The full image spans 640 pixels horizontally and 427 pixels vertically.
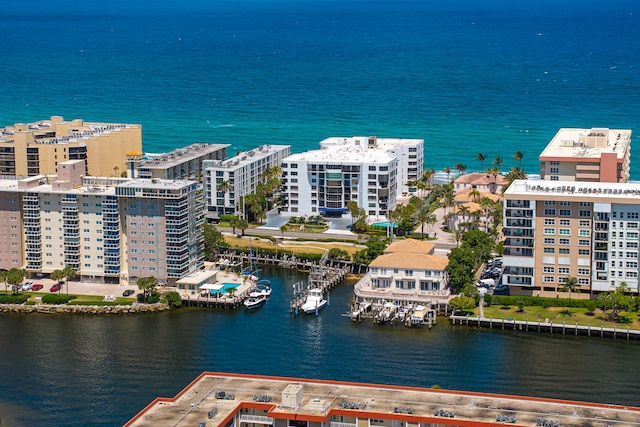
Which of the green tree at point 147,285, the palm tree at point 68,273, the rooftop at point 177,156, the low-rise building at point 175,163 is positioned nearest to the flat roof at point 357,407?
the green tree at point 147,285

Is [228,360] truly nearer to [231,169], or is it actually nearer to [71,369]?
[71,369]

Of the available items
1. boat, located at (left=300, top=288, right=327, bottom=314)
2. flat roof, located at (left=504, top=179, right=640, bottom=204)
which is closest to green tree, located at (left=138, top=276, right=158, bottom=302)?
boat, located at (left=300, top=288, right=327, bottom=314)

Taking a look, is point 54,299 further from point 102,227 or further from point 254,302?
point 254,302

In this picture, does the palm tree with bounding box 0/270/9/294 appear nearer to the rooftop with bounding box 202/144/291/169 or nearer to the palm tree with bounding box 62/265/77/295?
the palm tree with bounding box 62/265/77/295

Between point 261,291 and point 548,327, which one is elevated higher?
point 261,291

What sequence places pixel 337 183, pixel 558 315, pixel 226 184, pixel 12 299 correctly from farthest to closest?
pixel 337 183, pixel 226 184, pixel 12 299, pixel 558 315

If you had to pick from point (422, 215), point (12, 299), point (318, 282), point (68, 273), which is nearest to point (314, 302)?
point (318, 282)

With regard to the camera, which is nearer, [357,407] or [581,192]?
[357,407]
